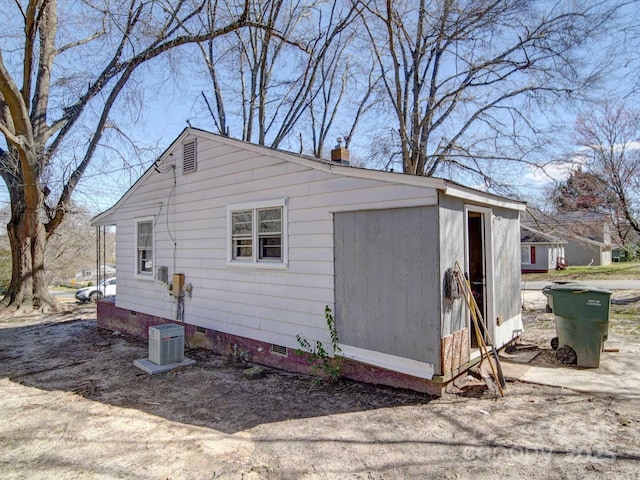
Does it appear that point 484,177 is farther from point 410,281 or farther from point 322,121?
point 410,281

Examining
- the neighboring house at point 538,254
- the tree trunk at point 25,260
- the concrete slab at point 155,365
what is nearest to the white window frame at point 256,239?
the concrete slab at point 155,365

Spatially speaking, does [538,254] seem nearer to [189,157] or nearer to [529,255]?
[529,255]

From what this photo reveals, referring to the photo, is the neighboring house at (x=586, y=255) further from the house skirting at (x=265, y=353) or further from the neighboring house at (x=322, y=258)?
the house skirting at (x=265, y=353)

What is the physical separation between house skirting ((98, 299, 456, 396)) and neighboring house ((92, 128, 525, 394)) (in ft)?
0.07

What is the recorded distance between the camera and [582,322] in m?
5.20

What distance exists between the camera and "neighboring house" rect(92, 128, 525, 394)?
4367 mm

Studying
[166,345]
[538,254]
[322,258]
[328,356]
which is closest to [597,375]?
[328,356]

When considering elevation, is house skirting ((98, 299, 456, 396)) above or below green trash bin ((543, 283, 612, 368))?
below

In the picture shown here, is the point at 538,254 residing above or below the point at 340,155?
below

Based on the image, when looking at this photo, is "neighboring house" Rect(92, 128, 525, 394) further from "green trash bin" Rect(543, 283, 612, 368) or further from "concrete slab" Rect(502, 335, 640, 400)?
"green trash bin" Rect(543, 283, 612, 368)

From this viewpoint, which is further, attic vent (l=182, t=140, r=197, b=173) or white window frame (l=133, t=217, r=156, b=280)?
white window frame (l=133, t=217, r=156, b=280)

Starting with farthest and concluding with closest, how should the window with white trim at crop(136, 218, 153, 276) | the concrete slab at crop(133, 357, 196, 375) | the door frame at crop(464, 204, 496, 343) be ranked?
the window with white trim at crop(136, 218, 153, 276), the concrete slab at crop(133, 357, 196, 375), the door frame at crop(464, 204, 496, 343)

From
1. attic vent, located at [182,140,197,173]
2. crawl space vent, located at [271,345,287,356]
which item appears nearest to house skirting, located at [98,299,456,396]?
crawl space vent, located at [271,345,287,356]

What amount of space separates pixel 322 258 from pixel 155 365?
10.6 ft
